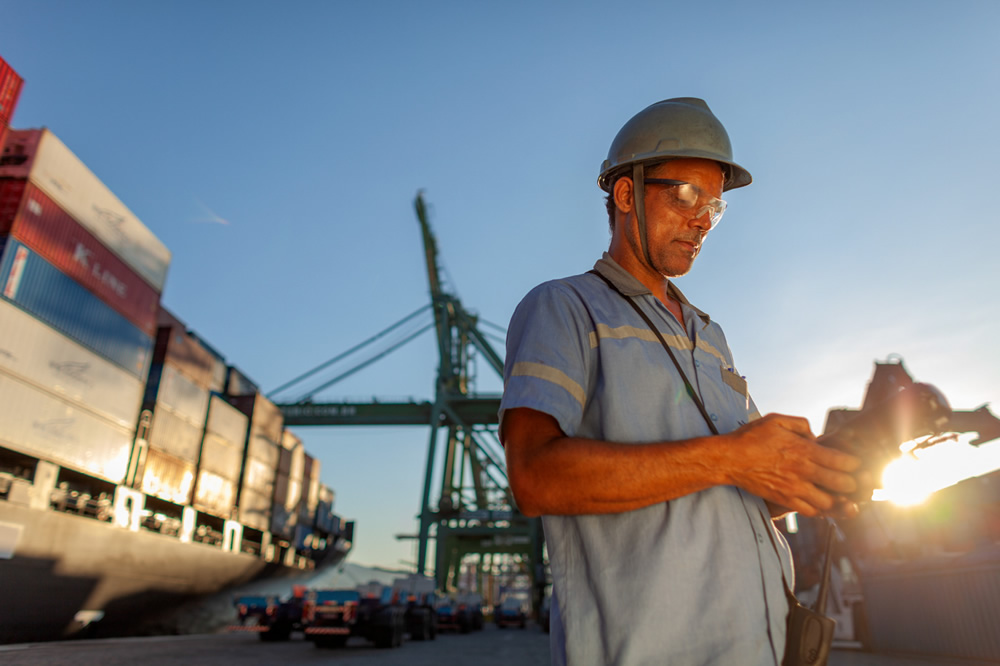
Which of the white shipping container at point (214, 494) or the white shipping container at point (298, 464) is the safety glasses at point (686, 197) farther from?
the white shipping container at point (298, 464)

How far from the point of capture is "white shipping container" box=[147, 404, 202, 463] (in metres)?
22.6

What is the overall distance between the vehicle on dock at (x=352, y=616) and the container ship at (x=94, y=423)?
6.97 m

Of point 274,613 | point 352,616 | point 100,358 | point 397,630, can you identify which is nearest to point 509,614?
point 397,630

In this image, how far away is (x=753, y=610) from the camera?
125cm

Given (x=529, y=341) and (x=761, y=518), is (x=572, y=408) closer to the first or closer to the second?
(x=529, y=341)

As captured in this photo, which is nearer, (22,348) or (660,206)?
(660,206)

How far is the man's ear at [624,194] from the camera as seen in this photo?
6.18ft

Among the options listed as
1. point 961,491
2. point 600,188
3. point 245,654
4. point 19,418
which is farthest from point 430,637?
point 600,188

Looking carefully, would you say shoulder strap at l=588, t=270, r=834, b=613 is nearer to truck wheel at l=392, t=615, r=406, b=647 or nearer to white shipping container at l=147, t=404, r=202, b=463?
truck wheel at l=392, t=615, r=406, b=647

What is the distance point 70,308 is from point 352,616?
12136 millimetres

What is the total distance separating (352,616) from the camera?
16594mm

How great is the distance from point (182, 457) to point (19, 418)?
8.95 m

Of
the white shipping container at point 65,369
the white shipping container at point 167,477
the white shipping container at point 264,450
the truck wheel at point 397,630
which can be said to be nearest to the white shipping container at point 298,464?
the white shipping container at point 264,450

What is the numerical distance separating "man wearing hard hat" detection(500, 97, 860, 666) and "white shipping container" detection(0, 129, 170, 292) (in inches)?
832
